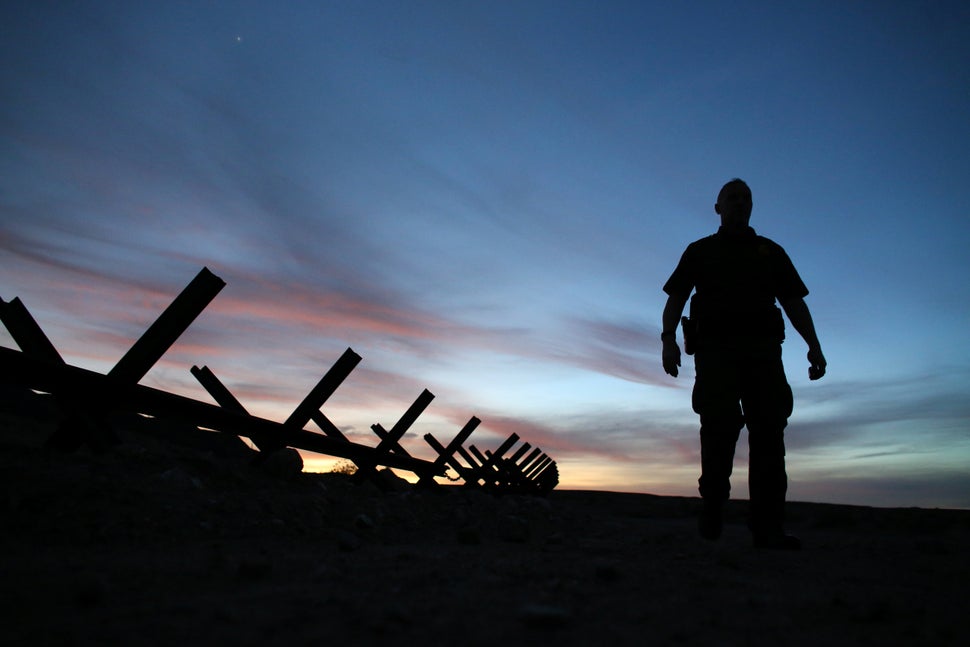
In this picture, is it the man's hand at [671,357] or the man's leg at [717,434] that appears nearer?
the man's leg at [717,434]

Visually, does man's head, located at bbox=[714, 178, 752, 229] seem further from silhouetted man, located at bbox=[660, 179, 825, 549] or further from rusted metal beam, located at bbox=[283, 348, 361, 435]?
rusted metal beam, located at bbox=[283, 348, 361, 435]

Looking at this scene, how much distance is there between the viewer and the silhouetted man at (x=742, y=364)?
376 centimetres

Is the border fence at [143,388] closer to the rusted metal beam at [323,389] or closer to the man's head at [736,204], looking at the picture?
the rusted metal beam at [323,389]

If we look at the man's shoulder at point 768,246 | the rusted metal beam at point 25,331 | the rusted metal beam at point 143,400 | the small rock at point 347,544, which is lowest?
the small rock at point 347,544

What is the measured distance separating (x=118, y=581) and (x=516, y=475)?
18382 mm

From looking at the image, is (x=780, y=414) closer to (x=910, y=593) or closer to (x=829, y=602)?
(x=910, y=593)

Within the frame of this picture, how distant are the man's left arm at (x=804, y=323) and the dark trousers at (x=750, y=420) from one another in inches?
17.4

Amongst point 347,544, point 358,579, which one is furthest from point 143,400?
point 358,579

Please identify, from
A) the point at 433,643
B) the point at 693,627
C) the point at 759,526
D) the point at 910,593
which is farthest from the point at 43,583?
the point at 759,526

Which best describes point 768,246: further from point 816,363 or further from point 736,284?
point 816,363

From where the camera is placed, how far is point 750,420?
3881mm

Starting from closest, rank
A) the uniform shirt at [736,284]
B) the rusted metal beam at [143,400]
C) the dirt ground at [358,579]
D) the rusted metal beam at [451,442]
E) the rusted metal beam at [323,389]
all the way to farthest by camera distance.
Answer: the dirt ground at [358,579] → the rusted metal beam at [143,400] → the uniform shirt at [736,284] → the rusted metal beam at [323,389] → the rusted metal beam at [451,442]

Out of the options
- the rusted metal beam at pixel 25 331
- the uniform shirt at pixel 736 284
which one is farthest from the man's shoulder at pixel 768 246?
the rusted metal beam at pixel 25 331

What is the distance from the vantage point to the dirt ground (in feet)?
4.68
